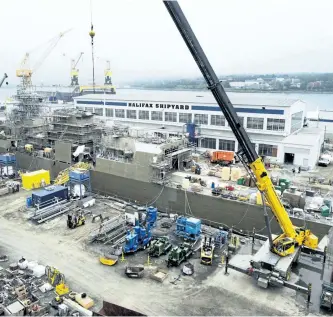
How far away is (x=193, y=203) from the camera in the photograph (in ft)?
91.8

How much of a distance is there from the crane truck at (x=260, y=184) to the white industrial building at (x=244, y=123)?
1862 centimetres

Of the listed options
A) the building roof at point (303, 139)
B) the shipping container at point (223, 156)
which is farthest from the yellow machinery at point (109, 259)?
the building roof at point (303, 139)

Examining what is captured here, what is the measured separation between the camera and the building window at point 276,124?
39.8m

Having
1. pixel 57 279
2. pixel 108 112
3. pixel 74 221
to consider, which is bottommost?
pixel 57 279

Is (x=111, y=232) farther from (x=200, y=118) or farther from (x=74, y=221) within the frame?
(x=200, y=118)

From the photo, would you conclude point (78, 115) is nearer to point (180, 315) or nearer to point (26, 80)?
point (26, 80)

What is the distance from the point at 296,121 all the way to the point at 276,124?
483 centimetres

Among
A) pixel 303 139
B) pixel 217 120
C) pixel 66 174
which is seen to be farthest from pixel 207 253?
pixel 217 120

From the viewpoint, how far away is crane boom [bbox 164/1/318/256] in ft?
55.0

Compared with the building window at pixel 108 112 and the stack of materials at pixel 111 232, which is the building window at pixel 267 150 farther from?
the building window at pixel 108 112

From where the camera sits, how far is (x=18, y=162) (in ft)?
142

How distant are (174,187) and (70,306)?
1454 cm

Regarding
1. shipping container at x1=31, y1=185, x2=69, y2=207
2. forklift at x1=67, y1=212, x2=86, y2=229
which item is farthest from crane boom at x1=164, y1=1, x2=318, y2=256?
shipping container at x1=31, y1=185, x2=69, y2=207

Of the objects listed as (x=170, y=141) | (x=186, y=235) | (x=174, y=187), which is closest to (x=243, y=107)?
(x=170, y=141)
